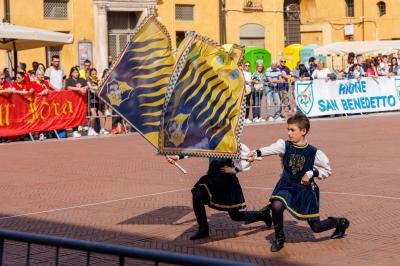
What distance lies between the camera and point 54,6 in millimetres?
37562

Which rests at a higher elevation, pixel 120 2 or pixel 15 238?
pixel 120 2

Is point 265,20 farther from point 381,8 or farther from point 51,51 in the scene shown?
point 381,8

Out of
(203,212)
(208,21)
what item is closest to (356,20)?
(208,21)

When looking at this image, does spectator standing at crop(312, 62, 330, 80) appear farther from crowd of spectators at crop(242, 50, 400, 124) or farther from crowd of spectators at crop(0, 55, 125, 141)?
crowd of spectators at crop(0, 55, 125, 141)

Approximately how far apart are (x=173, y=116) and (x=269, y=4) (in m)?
38.8

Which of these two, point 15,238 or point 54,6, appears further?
point 54,6

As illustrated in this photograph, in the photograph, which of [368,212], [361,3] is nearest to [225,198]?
[368,212]

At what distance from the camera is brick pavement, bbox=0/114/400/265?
28.0ft

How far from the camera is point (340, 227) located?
28.9 ft

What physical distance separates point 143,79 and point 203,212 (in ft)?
4.72

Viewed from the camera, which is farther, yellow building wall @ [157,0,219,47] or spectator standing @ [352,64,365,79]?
yellow building wall @ [157,0,219,47]

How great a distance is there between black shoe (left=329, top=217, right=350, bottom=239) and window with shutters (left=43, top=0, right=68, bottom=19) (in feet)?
98.0

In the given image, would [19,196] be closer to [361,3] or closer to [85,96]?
[85,96]

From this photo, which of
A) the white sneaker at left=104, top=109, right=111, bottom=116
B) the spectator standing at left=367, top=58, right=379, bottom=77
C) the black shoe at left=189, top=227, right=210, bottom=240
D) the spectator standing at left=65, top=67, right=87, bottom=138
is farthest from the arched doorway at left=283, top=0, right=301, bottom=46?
the black shoe at left=189, top=227, right=210, bottom=240
